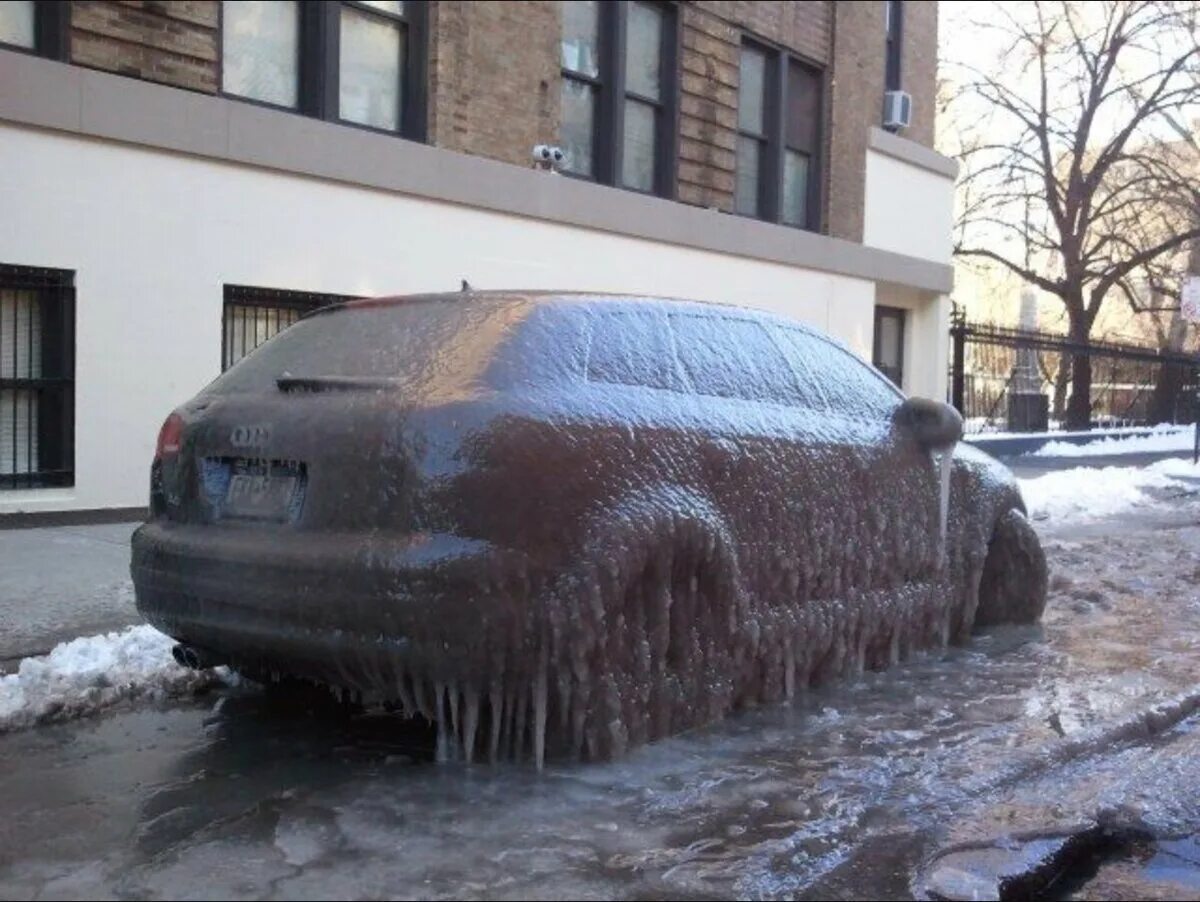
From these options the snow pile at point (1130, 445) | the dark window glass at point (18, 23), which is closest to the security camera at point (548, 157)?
the dark window glass at point (18, 23)

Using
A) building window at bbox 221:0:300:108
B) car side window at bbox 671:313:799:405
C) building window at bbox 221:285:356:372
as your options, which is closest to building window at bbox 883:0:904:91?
building window at bbox 221:0:300:108

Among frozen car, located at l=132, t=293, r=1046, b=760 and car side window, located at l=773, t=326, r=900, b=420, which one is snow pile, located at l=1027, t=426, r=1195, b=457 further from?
frozen car, located at l=132, t=293, r=1046, b=760

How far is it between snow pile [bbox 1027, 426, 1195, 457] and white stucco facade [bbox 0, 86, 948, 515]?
14.2m

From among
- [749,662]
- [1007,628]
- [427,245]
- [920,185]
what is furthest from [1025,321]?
[749,662]

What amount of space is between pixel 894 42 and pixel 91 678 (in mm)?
17120

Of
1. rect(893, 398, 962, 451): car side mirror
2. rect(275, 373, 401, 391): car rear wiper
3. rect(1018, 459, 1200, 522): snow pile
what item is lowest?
rect(1018, 459, 1200, 522): snow pile

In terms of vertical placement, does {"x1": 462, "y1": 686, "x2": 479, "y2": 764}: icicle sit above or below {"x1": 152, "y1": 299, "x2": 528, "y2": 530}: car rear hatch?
below

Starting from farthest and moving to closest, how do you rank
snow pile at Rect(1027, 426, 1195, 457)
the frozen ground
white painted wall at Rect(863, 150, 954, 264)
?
snow pile at Rect(1027, 426, 1195, 457)
white painted wall at Rect(863, 150, 954, 264)
the frozen ground

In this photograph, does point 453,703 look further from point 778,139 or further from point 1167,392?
point 1167,392

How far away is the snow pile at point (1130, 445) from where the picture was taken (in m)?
23.2

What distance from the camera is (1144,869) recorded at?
381 cm

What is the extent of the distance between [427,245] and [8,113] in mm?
3857

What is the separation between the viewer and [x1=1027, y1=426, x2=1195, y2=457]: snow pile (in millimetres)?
23188

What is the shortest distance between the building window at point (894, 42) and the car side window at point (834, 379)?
14692 mm
